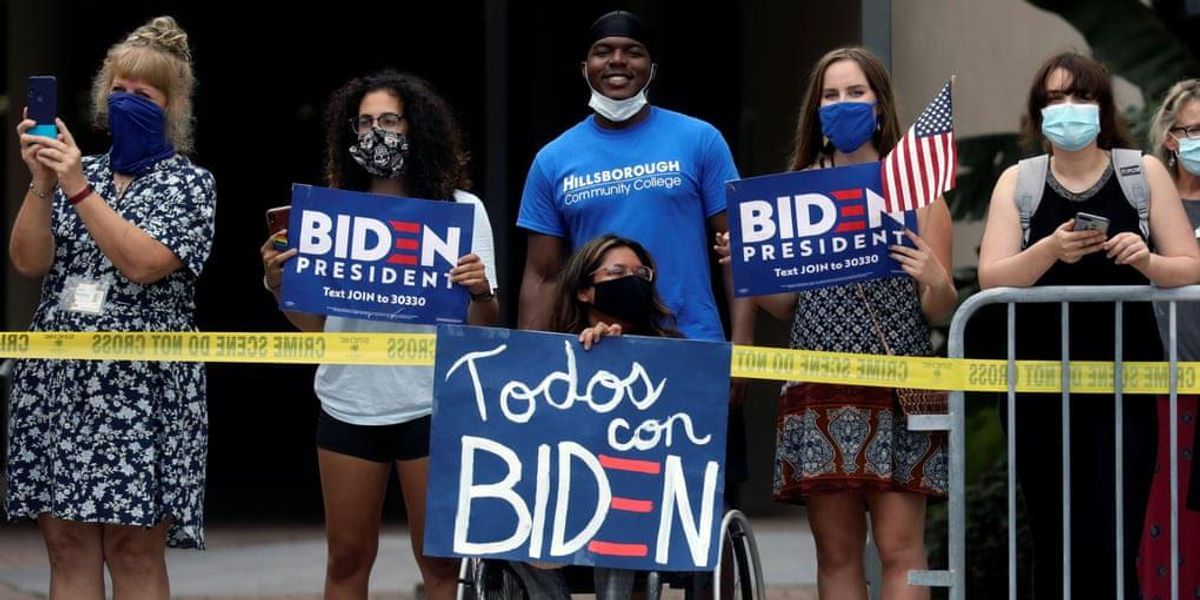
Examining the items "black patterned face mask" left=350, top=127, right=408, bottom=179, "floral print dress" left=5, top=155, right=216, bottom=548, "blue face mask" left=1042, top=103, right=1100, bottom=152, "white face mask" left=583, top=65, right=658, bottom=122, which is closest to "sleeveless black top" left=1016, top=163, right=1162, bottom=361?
"blue face mask" left=1042, top=103, right=1100, bottom=152

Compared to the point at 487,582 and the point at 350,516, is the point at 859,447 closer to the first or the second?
the point at 487,582

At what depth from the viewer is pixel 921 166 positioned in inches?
241

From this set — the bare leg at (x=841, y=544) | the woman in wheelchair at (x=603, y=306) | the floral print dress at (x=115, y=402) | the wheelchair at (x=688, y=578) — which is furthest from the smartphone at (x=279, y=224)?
the bare leg at (x=841, y=544)

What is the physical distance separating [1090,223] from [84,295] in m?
2.99

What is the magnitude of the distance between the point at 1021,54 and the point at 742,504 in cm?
336

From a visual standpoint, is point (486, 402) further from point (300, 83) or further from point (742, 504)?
point (300, 83)

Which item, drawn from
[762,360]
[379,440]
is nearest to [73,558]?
[379,440]

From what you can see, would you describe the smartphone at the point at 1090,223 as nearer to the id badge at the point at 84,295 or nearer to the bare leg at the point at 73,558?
the id badge at the point at 84,295

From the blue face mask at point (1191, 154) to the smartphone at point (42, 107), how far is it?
350 cm

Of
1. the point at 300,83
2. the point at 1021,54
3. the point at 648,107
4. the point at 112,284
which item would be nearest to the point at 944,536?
the point at 1021,54

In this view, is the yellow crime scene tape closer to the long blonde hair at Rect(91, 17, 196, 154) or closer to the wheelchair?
the wheelchair

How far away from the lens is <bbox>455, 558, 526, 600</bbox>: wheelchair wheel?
19.9 ft

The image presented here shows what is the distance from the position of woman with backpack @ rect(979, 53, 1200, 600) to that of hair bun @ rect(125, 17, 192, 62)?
255 cm

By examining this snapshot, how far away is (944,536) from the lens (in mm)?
9641
